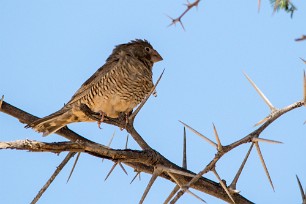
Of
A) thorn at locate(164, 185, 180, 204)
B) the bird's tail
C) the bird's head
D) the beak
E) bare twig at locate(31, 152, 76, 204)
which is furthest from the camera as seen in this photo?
the beak

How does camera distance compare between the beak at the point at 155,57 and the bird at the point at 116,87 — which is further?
the beak at the point at 155,57

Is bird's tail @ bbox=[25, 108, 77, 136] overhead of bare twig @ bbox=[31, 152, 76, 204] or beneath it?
overhead

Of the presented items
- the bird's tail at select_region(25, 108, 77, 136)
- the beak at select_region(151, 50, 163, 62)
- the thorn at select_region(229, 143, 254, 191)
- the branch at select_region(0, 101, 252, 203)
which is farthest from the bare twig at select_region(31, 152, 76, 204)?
the beak at select_region(151, 50, 163, 62)

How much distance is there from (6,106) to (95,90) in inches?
169

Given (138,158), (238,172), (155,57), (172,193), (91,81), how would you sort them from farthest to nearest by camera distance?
(155,57), (91,81), (138,158), (238,172), (172,193)

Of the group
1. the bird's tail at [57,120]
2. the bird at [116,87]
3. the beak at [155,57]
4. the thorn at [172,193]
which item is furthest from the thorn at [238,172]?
the beak at [155,57]

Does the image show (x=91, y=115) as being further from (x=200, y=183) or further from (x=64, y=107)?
(x=64, y=107)

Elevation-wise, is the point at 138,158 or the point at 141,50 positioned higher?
the point at 141,50

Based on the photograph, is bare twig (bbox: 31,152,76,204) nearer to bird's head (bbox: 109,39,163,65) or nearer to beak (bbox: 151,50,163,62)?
bird's head (bbox: 109,39,163,65)

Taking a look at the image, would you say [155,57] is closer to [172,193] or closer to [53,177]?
[53,177]

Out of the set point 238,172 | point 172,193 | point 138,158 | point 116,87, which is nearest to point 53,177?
point 138,158

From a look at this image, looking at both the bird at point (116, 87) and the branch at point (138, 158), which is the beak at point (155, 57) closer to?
the bird at point (116, 87)

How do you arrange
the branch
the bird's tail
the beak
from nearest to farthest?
the branch < the bird's tail < the beak

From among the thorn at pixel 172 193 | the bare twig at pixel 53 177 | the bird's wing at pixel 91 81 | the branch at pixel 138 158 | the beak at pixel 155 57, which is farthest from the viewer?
the beak at pixel 155 57
